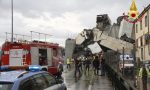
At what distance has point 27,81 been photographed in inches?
388

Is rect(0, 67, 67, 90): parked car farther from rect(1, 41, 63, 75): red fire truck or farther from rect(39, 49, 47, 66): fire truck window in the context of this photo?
rect(39, 49, 47, 66): fire truck window

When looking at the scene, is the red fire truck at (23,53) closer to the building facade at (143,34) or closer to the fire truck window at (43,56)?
the fire truck window at (43,56)

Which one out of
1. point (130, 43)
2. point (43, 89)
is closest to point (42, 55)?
point (130, 43)

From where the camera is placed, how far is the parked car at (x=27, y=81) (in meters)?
9.31

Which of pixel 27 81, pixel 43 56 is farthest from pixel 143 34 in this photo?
pixel 27 81

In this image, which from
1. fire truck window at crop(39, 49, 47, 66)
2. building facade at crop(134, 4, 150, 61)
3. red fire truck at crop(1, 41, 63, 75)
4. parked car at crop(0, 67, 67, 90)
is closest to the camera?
parked car at crop(0, 67, 67, 90)

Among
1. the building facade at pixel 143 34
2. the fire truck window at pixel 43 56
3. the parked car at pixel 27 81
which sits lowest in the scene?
the parked car at pixel 27 81

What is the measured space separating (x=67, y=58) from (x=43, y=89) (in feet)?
133

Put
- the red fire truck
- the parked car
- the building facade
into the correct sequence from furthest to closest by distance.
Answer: the building facade
the red fire truck
the parked car

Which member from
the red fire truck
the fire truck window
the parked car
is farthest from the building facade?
the parked car

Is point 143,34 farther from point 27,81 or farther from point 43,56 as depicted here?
point 27,81

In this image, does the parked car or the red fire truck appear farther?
the red fire truck

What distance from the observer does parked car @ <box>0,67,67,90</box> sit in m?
9.31

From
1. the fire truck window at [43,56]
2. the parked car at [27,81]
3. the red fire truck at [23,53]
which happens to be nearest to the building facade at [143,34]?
the fire truck window at [43,56]
